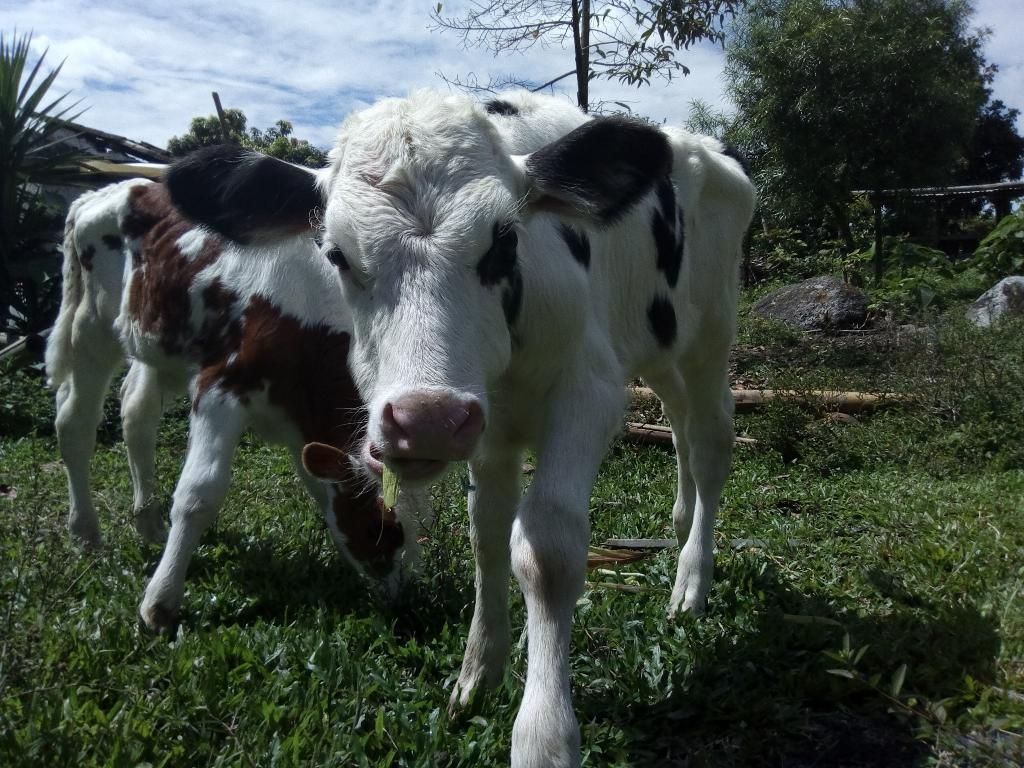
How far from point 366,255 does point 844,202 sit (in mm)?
15552

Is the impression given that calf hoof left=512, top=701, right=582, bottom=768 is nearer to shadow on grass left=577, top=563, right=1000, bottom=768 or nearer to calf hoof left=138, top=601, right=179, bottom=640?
shadow on grass left=577, top=563, right=1000, bottom=768

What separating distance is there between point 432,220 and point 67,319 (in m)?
4.04

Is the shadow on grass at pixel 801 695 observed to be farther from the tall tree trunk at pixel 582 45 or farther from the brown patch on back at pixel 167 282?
the tall tree trunk at pixel 582 45

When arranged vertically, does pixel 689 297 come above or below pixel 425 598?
above

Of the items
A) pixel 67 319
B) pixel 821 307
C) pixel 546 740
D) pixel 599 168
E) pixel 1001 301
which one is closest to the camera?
pixel 546 740

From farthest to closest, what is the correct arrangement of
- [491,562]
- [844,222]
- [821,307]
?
[844,222]
[821,307]
[491,562]

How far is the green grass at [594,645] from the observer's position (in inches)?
97.6

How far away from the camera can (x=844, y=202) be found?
16094 millimetres

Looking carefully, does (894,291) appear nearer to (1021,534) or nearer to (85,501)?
(1021,534)

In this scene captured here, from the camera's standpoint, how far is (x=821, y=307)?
12414mm

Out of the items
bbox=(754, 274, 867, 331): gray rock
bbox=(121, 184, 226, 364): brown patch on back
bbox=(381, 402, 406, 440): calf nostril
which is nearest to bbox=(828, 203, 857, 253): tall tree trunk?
bbox=(754, 274, 867, 331): gray rock

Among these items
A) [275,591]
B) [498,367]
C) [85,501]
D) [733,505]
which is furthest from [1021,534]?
[85,501]

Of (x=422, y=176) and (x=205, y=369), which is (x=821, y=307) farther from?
(x=422, y=176)

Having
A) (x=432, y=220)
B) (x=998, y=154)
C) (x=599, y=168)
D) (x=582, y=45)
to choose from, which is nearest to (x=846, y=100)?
(x=582, y=45)
